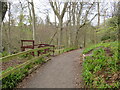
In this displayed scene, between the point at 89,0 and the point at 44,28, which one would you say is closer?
the point at 89,0

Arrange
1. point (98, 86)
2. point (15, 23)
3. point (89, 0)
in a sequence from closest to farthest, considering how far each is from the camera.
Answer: point (98, 86) → point (89, 0) → point (15, 23)

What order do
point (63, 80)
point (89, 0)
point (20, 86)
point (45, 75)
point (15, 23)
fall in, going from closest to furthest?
point (20, 86)
point (63, 80)
point (45, 75)
point (89, 0)
point (15, 23)

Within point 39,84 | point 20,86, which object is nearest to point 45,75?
point 39,84

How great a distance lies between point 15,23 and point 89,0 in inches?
506

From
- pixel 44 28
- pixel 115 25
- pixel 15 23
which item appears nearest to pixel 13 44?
pixel 15 23

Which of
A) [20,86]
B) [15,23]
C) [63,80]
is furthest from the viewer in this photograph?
[15,23]

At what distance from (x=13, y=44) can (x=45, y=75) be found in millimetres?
13962

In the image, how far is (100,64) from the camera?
4535 mm

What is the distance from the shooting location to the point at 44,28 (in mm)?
21234

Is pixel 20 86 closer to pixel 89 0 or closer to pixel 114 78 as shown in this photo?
pixel 114 78

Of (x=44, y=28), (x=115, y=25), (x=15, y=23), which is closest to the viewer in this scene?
(x=115, y=25)

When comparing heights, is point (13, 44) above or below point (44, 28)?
below

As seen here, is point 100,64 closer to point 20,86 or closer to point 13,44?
point 20,86

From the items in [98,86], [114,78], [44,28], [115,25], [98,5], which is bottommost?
[98,86]
